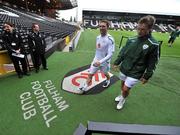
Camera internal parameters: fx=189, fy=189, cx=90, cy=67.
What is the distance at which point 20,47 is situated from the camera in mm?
5508

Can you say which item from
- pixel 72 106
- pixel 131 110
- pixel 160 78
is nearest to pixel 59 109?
pixel 72 106

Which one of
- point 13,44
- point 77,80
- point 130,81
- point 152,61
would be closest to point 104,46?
point 130,81

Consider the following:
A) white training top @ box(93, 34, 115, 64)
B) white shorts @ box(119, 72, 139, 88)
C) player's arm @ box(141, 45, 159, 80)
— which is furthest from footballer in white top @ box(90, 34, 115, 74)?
player's arm @ box(141, 45, 159, 80)

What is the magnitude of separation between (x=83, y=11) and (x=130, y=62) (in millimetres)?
68675

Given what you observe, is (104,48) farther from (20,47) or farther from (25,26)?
(25,26)

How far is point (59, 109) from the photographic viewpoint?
3.97 metres

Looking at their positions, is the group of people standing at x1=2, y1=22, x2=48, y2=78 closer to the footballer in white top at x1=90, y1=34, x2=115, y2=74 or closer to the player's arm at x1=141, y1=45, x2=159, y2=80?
the footballer in white top at x1=90, y1=34, x2=115, y2=74

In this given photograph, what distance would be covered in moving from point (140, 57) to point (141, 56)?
3cm

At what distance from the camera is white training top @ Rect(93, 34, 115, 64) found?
405cm

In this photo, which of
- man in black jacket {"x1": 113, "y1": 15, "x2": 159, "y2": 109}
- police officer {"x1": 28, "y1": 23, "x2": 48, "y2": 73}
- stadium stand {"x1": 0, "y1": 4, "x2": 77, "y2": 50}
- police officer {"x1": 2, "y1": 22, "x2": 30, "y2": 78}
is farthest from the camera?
stadium stand {"x1": 0, "y1": 4, "x2": 77, "y2": 50}

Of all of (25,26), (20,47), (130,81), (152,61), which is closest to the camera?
(152,61)

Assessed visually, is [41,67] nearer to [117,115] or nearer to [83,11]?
[117,115]

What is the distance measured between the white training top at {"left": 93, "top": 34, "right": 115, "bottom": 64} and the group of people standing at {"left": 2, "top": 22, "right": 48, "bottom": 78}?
2514 mm

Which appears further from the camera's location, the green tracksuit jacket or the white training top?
the white training top
